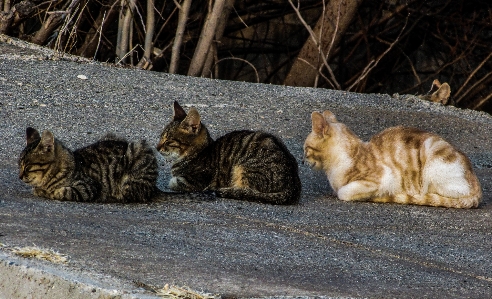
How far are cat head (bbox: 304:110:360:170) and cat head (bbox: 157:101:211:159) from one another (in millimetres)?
949

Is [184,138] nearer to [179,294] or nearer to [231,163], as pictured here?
[231,163]

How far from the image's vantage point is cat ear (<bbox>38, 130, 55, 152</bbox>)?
650 centimetres

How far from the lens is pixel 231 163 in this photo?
23.9ft

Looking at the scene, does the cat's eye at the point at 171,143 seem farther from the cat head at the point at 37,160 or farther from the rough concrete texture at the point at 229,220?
the cat head at the point at 37,160

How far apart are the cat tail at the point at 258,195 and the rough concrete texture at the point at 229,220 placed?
11 centimetres

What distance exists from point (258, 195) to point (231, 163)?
0.47 m

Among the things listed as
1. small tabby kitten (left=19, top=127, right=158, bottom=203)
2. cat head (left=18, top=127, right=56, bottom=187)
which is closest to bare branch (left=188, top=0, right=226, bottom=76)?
small tabby kitten (left=19, top=127, right=158, bottom=203)

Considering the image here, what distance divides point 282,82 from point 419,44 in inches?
96.8

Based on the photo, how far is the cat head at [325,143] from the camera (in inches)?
303

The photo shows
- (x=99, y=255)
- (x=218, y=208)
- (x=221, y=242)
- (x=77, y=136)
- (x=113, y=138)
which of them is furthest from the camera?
(x=77, y=136)

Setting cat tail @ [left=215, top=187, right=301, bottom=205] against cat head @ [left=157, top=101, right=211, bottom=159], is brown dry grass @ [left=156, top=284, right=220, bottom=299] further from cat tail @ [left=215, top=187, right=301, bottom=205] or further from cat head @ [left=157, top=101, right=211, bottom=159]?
cat head @ [left=157, top=101, right=211, bottom=159]

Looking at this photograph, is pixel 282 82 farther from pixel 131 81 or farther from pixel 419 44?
pixel 131 81

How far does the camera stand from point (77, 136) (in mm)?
8539

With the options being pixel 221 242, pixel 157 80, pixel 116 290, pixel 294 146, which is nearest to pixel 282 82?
pixel 157 80
